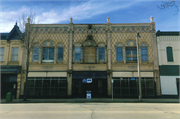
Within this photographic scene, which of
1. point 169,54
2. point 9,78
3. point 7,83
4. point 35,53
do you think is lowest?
point 7,83

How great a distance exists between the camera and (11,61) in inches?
826

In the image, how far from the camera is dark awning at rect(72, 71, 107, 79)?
66.5 feet

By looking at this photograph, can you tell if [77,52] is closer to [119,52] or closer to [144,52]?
[119,52]

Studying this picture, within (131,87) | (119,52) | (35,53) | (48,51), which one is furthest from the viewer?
(48,51)

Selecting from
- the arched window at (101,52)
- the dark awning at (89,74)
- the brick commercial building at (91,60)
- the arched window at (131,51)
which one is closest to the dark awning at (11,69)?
the brick commercial building at (91,60)

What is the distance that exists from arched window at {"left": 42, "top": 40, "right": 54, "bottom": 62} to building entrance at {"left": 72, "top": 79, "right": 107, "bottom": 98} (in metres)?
4.94

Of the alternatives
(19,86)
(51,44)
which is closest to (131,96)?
(51,44)

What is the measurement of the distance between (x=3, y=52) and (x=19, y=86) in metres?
5.70

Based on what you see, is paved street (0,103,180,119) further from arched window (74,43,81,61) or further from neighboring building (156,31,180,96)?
arched window (74,43,81,61)

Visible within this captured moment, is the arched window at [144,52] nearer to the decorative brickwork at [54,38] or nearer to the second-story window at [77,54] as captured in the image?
the second-story window at [77,54]

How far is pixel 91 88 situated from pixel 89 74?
2.01 metres

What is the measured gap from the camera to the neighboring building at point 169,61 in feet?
65.6

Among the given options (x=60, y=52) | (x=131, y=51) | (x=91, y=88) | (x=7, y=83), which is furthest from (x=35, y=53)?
(x=131, y=51)

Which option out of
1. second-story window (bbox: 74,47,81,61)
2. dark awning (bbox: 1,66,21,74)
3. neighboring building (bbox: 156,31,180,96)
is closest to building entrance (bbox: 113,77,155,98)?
neighboring building (bbox: 156,31,180,96)
